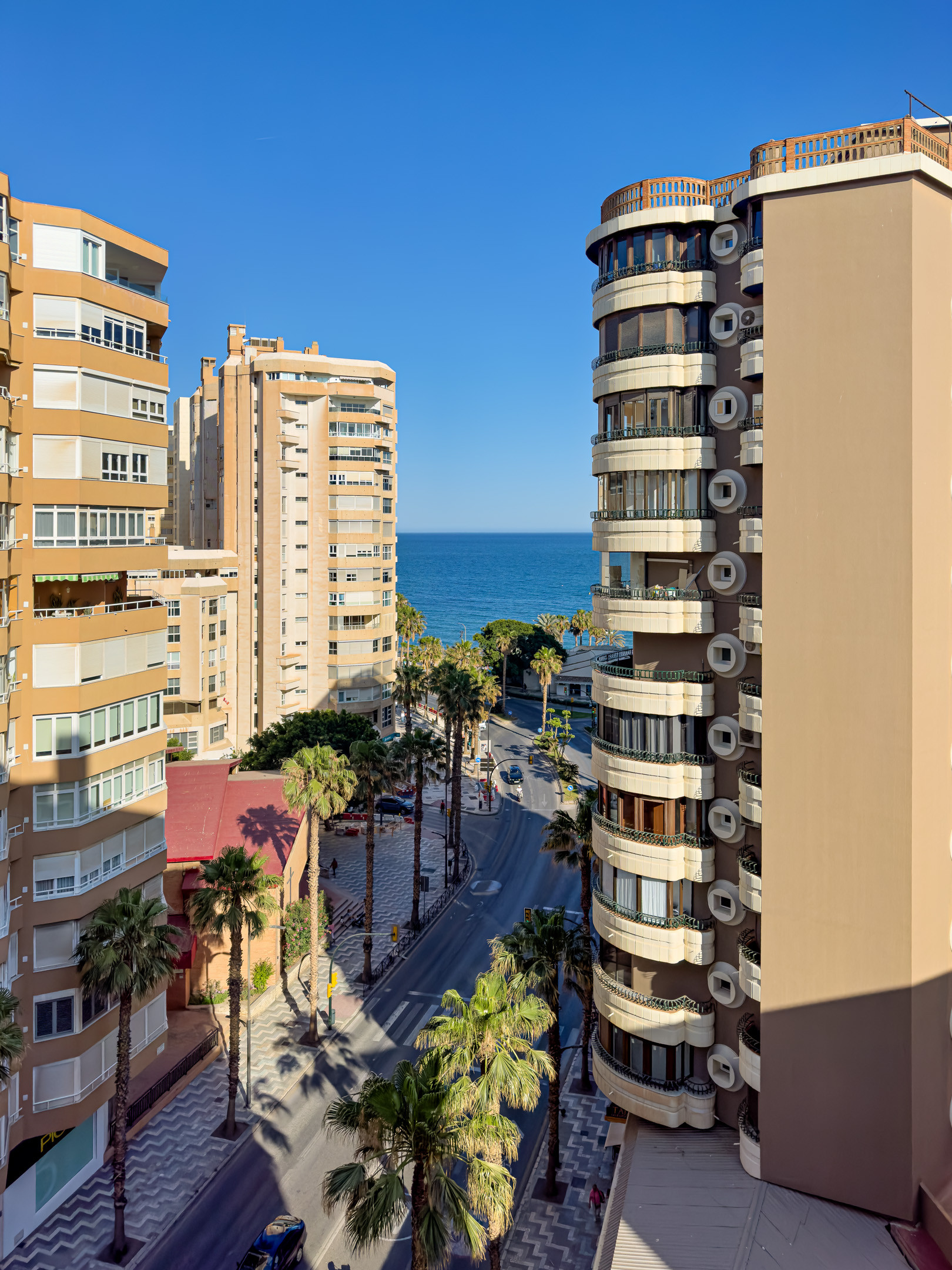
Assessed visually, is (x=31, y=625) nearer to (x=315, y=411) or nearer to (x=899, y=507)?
(x=899, y=507)

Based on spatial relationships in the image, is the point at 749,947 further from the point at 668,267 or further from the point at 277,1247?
the point at 668,267

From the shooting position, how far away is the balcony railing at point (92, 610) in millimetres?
29245

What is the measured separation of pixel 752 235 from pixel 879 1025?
71.5ft

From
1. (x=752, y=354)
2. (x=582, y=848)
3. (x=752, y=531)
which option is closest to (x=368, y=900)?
(x=582, y=848)

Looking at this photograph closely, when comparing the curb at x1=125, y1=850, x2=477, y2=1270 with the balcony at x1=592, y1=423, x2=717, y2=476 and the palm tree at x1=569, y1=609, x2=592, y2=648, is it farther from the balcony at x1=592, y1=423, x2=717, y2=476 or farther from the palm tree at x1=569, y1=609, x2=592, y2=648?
the palm tree at x1=569, y1=609, x2=592, y2=648

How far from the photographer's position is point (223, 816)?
164 feet

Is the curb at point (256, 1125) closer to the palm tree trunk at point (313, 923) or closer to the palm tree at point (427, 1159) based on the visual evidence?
the palm tree trunk at point (313, 923)

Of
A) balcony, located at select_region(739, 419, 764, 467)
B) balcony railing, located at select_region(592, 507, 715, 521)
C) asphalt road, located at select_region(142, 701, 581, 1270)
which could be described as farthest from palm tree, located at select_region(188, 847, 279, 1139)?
balcony, located at select_region(739, 419, 764, 467)

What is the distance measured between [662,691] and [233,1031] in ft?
71.4

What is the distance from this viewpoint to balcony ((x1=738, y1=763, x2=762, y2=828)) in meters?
26.1

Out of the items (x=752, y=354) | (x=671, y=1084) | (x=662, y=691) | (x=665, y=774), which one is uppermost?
(x=752, y=354)

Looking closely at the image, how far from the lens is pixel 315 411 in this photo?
7925cm

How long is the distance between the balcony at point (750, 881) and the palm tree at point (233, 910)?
1904cm

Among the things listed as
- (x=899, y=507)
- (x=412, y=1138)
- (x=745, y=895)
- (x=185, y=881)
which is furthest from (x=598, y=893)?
(x=185, y=881)
